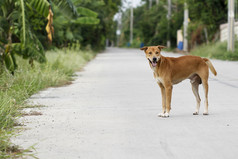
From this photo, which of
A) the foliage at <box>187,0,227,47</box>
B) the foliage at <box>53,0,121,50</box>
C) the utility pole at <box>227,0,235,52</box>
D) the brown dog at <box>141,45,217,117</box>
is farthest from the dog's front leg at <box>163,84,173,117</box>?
the foliage at <box>187,0,227,47</box>

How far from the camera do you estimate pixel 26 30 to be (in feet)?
44.1

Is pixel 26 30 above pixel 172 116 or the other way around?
above

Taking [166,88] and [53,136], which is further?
[166,88]

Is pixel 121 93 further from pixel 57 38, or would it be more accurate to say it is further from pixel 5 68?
pixel 57 38

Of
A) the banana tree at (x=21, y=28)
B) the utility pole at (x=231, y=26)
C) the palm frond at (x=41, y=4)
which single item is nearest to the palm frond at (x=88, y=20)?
the utility pole at (x=231, y=26)

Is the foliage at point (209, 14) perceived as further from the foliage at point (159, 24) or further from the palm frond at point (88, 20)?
the foliage at point (159, 24)

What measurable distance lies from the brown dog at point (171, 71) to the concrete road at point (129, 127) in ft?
1.35

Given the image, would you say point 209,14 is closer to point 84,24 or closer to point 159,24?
point 84,24

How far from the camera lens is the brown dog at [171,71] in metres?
8.47

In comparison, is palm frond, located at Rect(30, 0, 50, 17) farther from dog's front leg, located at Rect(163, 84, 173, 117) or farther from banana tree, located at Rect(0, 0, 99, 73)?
dog's front leg, located at Rect(163, 84, 173, 117)

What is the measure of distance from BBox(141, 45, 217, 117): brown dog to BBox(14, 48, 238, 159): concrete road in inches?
16.1

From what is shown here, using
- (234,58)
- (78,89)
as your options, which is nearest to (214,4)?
(234,58)

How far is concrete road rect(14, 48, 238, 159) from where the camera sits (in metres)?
5.90

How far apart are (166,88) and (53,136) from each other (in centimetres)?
246
